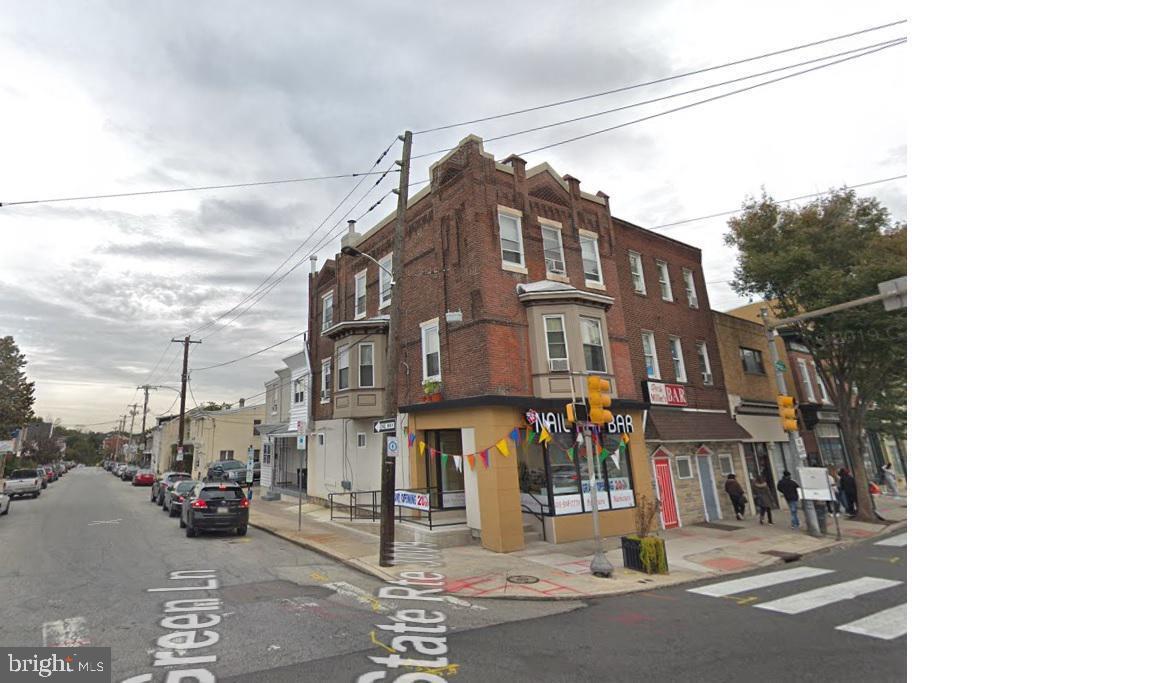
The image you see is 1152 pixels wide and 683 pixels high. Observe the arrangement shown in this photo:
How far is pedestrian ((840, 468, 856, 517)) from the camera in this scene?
68.1 ft

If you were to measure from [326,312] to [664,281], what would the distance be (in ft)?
54.3

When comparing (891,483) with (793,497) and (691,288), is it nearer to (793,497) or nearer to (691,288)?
(793,497)

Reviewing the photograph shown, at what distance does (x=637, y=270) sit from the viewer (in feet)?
71.0

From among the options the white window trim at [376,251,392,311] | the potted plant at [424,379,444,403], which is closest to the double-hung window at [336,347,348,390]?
the white window trim at [376,251,392,311]

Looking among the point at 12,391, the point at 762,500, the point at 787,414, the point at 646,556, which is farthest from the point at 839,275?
the point at 12,391

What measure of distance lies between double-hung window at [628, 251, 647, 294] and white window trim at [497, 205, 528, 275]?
18.2 feet

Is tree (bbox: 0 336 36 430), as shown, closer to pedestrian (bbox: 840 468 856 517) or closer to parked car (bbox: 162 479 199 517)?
parked car (bbox: 162 479 199 517)

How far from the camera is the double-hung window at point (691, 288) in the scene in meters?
23.3

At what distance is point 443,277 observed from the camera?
1748 centimetres

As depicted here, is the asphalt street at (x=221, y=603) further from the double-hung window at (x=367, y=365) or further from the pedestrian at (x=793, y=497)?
the pedestrian at (x=793, y=497)

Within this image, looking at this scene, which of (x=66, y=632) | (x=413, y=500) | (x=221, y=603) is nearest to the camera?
(x=66, y=632)

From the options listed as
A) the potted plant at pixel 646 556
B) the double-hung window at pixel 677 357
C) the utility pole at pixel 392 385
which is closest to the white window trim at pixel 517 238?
the utility pole at pixel 392 385

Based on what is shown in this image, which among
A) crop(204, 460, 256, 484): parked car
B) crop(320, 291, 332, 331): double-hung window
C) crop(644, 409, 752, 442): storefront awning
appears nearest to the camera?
A: crop(644, 409, 752, 442): storefront awning

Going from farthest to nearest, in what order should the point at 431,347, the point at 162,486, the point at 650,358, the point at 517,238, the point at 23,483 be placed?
1. the point at 23,483
2. the point at 162,486
3. the point at 650,358
4. the point at 431,347
5. the point at 517,238
